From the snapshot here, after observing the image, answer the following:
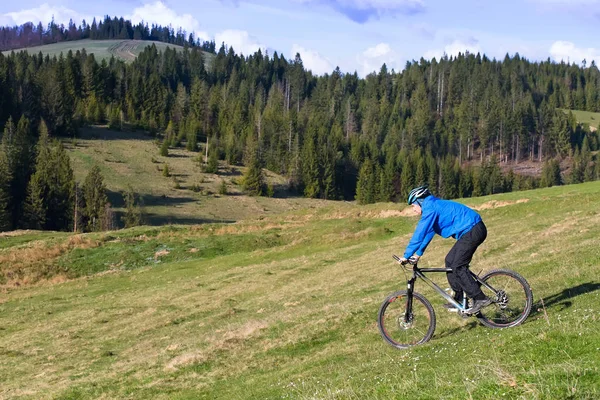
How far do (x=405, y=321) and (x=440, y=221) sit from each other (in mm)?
2461

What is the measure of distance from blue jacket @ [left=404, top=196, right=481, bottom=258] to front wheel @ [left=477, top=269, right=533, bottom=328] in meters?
1.28

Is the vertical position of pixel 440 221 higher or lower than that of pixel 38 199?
higher

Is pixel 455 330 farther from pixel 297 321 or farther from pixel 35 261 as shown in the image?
pixel 35 261

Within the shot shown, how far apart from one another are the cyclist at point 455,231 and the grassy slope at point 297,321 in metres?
1.06

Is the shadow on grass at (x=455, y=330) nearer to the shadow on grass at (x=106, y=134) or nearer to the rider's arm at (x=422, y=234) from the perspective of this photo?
the rider's arm at (x=422, y=234)

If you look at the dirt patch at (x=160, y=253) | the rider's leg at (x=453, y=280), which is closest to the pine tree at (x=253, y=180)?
the dirt patch at (x=160, y=253)

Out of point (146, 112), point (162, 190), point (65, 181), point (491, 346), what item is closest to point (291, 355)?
point (491, 346)

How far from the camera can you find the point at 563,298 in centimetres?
1378

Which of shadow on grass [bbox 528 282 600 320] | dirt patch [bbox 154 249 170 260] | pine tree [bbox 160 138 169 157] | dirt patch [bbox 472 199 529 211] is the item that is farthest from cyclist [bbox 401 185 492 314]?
pine tree [bbox 160 138 169 157]

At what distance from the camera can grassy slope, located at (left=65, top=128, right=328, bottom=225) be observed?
110125mm

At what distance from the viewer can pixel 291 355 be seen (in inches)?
615

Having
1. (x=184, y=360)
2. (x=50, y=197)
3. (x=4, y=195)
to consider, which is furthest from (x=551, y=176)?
(x=184, y=360)

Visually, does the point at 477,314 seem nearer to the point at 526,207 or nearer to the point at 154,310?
the point at 154,310

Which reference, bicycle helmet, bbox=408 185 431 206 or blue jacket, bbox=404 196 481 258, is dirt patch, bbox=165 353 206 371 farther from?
bicycle helmet, bbox=408 185 431 206
